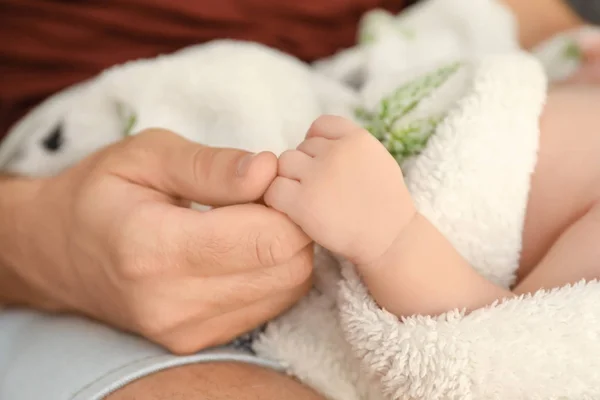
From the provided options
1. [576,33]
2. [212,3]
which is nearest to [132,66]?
[212,3]

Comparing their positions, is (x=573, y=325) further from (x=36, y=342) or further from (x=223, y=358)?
(x=36, y=342)

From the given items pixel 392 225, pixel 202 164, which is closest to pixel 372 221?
pixel 392 225

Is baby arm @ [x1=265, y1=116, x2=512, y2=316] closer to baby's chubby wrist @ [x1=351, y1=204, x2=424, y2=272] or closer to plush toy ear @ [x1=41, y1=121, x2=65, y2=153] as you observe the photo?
baby's chubby wrist @ [x1=351, y1=204, x2=424, y2=272]

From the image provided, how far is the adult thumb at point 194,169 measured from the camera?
0.46 metres

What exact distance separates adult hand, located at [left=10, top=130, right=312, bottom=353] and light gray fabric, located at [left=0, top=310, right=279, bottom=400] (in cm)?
2

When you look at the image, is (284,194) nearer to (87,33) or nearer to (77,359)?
(77,359)

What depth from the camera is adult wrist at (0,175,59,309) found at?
62 centimetres

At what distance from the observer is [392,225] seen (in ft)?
1.53

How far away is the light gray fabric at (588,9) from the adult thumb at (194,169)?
3.60ft

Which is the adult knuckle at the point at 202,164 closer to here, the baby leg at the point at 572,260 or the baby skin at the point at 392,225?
the baby skin at the point at 392,225

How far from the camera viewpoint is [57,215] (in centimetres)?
58

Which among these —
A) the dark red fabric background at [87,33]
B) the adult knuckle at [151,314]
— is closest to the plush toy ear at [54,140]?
the dark red fabric background at [87,33]

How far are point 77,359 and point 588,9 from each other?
1.26 metres

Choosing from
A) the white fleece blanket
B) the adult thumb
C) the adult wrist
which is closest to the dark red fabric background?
the white fleece blanket
